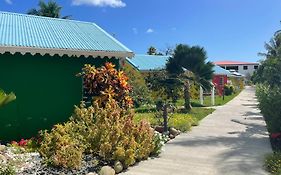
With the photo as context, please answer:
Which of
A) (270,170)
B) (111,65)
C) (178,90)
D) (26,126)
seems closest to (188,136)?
(111,65)

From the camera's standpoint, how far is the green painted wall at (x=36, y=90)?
1198 cm

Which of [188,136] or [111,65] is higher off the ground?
[111,65]

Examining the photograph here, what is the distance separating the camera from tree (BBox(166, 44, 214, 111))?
23438 mm

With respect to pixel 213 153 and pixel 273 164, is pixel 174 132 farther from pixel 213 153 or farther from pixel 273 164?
pixel 273 164

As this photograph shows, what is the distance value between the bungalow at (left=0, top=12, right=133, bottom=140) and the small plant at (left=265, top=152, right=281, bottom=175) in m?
7.09

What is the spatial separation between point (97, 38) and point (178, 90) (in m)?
11.6

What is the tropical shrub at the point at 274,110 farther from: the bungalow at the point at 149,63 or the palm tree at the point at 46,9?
the palm tree at the point at 46,9

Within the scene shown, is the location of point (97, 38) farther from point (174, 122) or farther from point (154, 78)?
point (154, 78)

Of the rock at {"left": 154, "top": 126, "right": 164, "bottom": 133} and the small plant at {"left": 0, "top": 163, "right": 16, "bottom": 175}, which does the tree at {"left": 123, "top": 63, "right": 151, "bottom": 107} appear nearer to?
the rock at {"left": 154, "top": 126, "right": 164, "bottom": 133}

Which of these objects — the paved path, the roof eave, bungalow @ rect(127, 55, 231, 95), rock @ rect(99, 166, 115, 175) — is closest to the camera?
rock @ rect(99, 166, 115, 175)

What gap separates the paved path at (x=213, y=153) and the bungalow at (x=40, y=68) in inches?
180

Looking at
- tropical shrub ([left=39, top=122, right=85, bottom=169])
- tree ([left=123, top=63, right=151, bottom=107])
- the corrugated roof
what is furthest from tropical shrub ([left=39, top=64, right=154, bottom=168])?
tree ([left=123, top=63, right=151, bottom=107])

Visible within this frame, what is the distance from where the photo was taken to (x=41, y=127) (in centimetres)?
1264

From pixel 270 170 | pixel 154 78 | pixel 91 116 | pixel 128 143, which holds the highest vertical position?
pixel 154 78
